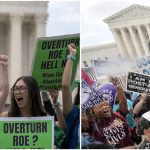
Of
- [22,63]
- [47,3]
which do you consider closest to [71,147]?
[22,63]

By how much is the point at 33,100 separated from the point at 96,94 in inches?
25.9

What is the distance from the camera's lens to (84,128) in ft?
20.2

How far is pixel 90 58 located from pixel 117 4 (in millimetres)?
619

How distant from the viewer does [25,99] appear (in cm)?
605

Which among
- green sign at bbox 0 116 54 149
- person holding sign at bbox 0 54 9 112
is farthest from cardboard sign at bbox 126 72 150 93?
person holding sign at bbox 0 54 9 112

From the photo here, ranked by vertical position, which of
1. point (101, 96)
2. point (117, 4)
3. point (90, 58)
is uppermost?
point (117, 4)

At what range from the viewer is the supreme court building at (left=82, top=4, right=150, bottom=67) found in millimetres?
6137

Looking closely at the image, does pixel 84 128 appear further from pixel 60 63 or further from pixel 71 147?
pixel 60 63

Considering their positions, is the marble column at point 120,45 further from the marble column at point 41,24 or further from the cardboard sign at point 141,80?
the marble column at point 41,24

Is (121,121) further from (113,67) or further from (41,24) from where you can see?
(41,24)

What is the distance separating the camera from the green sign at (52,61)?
6.12m

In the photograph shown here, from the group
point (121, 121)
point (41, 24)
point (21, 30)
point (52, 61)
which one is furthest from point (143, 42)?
point (21, 30)

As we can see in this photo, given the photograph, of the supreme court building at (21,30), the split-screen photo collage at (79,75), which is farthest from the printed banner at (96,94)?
the supreme court building at (21,30)

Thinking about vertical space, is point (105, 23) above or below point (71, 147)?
above
